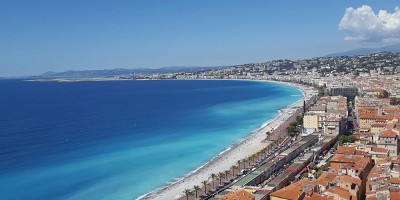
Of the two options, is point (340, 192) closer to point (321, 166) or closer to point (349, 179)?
point (349, 179)

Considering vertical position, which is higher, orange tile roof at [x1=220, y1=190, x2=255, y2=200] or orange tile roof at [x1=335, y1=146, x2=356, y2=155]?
orange tile roof at [x1=335, y1=146, x2=356, y2=155]

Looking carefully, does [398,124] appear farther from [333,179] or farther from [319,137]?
[333,179]

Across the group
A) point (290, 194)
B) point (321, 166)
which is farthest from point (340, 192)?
point (321, 166)

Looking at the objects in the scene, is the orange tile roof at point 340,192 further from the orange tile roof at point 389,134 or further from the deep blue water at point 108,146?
the deep blue water at point 108,146

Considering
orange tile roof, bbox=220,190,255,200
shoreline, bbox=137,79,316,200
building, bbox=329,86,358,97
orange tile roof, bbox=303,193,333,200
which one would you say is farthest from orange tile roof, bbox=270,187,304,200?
building, bbox=329,86,358,97

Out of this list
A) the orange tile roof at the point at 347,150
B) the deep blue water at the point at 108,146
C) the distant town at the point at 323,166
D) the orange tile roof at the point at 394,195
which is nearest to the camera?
the orange tile roof at the point at 394,195

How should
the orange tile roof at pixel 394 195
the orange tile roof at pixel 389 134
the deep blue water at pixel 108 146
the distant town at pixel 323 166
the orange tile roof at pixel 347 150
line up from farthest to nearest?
1. the orange tile roof at pixel 389 134
2. the deep blue water at pixel 108 146
3. the orange tile roof at pixel 347 150
4. the distant town at pixel 323 166
5. the orange tile roof at pixel 394 195

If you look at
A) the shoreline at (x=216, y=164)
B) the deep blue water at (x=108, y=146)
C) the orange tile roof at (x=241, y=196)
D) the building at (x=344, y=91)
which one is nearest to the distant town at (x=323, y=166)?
the orange tile roof at (x=241, y=196)

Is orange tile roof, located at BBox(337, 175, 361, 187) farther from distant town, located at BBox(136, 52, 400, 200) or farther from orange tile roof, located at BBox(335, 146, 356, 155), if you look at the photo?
orange tile roof, located at BBox(335, 146, 356, 155)

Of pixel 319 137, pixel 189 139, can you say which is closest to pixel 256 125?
pixel 189 139

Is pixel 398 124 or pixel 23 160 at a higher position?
pixel 398 124

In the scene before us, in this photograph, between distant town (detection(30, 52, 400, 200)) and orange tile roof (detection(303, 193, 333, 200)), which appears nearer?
orange tile roof (detection(303, 193, 333, 200))
